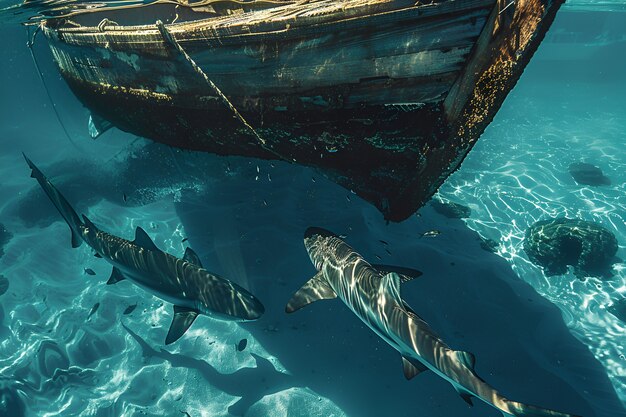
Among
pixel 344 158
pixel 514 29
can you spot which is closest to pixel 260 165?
pixel 344 158

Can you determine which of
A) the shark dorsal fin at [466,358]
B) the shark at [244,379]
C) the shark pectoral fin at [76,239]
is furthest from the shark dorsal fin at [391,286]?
the shark pectoral fin at [76,239]

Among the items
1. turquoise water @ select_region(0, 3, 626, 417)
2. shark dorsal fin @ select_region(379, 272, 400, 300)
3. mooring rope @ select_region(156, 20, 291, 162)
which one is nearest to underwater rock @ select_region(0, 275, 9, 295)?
turquoise water @ select_region(0, 3, 626, 417)

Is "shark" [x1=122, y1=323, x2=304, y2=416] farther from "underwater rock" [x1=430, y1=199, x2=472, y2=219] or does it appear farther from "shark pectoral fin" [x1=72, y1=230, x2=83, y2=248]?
"underwater rock" [x1=430, y1=199, x2=472, y2=219]

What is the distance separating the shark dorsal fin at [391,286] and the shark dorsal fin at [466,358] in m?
0.90

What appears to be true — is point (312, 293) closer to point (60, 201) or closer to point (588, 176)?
point (60, 201)

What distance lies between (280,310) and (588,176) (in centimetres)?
1439

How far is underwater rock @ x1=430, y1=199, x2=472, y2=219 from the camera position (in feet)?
33.1

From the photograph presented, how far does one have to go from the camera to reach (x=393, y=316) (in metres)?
3.88

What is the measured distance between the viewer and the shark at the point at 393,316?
3.11 meters

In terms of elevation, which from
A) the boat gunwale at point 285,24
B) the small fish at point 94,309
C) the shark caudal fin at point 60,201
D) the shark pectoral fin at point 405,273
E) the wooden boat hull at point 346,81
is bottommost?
the small fish at point 94,309

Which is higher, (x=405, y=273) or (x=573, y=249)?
(x=405, y=273)

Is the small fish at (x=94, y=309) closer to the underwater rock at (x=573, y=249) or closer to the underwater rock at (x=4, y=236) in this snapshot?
the underwater rock at (x=4, y=236)

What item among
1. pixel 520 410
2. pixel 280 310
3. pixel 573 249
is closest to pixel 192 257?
pixel 280 310

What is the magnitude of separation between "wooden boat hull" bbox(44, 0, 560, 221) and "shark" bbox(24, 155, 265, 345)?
1.99m
